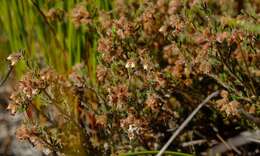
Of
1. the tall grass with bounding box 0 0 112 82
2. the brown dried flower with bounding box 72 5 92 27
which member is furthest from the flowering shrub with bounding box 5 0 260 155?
the tall grass with bounding box 0 0 112 82

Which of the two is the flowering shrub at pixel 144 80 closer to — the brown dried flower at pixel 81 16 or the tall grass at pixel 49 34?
the brown dried flower at pixel 81 16

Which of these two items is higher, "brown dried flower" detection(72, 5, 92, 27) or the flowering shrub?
"brown dried flower" detection(72, 5, 92, 27)

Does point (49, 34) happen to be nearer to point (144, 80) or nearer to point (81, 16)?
point (81, 16)

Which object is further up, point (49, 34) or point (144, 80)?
point (49, 34)

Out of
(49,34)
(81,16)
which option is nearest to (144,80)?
(81,16)

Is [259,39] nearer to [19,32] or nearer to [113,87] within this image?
[113,87]

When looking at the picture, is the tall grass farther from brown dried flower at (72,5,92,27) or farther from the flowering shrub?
the flowering shrub

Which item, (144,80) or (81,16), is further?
(81,16)

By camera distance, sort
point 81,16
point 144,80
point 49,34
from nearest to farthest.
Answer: point 144,80
point 81,16
point 49,34

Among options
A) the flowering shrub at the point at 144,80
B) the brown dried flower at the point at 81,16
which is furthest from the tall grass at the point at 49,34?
the flowering shrub at the point at 144,80
